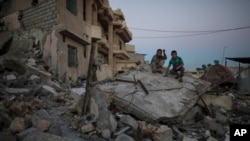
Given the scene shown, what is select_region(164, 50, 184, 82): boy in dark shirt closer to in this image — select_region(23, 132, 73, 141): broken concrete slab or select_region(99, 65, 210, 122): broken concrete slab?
select_region(99, 65, 210, 122): broken concrete slab

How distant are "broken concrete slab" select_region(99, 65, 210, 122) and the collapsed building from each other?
2 centimetres

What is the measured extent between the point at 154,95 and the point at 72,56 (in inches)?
283

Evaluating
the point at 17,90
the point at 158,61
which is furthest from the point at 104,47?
the point at 17,90

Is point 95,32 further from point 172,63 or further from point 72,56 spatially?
point 172,63

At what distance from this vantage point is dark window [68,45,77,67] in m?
12.5

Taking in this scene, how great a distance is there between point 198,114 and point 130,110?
301 cm

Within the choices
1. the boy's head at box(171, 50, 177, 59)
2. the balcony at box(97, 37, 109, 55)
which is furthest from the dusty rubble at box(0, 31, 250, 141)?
the balcony at box(97, 37, 109, 55)

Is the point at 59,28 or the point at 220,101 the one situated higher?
the point at 59,28

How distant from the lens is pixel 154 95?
677 cm

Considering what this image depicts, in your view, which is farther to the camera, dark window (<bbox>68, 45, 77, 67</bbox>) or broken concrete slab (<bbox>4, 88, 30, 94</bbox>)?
dark window (<bbox>68, 45, 77, 67</bbox>)

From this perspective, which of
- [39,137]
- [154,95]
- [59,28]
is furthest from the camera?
[59,28]

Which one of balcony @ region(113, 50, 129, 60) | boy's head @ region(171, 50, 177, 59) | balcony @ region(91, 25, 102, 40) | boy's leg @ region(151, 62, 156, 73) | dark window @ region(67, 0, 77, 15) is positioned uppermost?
dark window @ region(67, 0, 77, 15)

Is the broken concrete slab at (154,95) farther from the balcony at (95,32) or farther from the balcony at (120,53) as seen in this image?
the balcony at (120,53)

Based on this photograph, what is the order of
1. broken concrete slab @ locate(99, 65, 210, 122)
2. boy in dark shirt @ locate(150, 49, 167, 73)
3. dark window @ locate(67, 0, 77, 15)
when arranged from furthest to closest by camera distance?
dark window @ locate(67, 0, 77, 15) < boy in dark shirt @ locate(150, 49, 167, 73) < broken concrete slab @ locate(99, 65, 210, 122)
